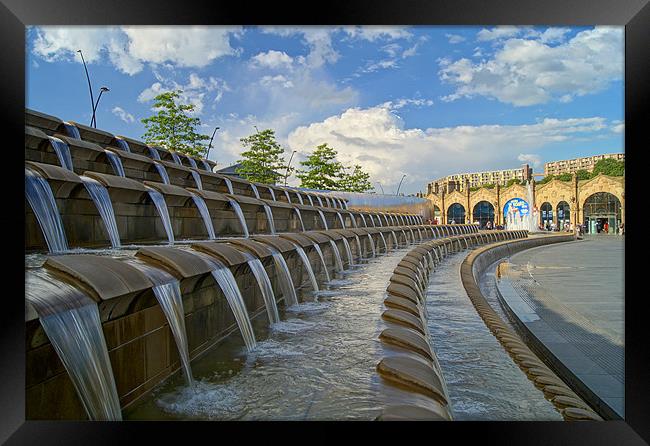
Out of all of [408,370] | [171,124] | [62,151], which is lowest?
[408,370]

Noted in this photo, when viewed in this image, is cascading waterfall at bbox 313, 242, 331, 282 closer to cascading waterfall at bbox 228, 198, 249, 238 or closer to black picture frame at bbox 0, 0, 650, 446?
cascading waterfall at bbox 228, 198, 249, 238

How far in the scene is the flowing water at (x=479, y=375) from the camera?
3293 mm

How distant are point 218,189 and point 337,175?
43.1 m

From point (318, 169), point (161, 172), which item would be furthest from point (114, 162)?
point (318, 169)

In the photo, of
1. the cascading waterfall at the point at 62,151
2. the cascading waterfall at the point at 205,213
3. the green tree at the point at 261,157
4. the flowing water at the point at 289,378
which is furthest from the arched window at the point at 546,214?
the flowing water at the point at 289,378

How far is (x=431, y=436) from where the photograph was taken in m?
2.91

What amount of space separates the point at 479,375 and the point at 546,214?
79721 millimetres

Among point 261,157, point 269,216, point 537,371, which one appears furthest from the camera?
point 261,157

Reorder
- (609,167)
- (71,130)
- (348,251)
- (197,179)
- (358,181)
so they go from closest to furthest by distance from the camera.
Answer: (71,130) → (197,179) → (348,251) → (358,181) → (609,167)

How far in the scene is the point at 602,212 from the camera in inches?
2598

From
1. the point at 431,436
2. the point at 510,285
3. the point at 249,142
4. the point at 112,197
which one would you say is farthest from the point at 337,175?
the point at 431,436

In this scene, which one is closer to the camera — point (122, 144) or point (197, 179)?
point (197, 179)
